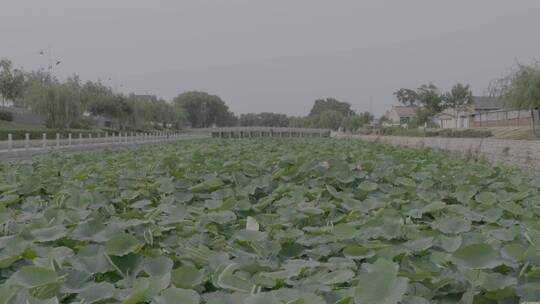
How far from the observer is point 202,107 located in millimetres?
99062

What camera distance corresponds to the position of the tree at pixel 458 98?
199ft

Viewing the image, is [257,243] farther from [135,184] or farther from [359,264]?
[135,184]

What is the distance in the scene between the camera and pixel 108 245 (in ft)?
4.18

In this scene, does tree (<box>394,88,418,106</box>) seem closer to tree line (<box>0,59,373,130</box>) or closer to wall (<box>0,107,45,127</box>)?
tree line (<box>0,59,373,130</box>)

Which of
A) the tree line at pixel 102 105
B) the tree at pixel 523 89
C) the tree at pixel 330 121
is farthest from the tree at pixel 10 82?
the tree at pixel 330 121

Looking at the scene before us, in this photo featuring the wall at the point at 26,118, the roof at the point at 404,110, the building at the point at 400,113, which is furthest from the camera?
the roof at the point at 404,110

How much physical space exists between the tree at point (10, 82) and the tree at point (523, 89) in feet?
117

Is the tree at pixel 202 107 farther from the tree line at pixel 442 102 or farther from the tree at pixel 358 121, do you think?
the tree line at pixel 442 102

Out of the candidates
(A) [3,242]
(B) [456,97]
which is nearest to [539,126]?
(A) [3,242]

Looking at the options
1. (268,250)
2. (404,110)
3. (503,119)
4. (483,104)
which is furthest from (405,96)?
(268,250)

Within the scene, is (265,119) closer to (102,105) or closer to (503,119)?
(102,105)

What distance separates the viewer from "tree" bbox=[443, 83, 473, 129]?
60.8m

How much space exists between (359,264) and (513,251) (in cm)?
39

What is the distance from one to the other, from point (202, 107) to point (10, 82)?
2332 inches
